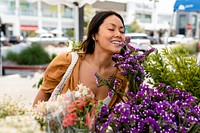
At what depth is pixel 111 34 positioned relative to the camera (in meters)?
1.28

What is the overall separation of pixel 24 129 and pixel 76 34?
5.92 metres

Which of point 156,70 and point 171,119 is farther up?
point 156,70

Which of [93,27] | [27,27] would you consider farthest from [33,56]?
[27,27]

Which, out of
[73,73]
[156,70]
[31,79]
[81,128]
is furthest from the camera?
[31,79]

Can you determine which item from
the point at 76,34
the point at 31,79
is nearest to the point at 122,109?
the point at 76,34

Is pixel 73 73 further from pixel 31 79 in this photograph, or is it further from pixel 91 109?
pixel 31 79

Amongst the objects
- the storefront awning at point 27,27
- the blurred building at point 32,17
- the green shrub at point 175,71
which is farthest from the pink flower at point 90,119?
the storefront awning at point 27,27

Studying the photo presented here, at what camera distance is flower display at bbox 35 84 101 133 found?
87 centimetres

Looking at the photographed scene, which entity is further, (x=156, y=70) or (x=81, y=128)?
(x=156, y=70)

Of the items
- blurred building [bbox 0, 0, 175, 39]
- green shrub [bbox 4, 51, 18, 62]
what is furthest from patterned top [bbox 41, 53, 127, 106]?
blurred building [bbox 0, 0, 175, 39]

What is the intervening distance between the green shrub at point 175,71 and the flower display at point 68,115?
0.38 m

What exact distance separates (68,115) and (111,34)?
1.73ft

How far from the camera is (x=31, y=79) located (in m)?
8.35

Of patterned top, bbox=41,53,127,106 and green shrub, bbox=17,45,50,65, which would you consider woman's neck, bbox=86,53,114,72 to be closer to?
patterned top, bbox=41,53,127,106
